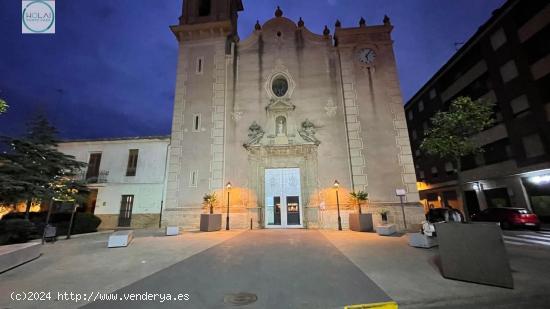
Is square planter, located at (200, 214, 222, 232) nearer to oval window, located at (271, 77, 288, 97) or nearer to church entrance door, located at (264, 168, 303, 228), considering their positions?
church entrance door, located at (264, 168, 303, 228)

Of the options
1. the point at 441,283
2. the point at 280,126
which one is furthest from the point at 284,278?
the point at 280,126

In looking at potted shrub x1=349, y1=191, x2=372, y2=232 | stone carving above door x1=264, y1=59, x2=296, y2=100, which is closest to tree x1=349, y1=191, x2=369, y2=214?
potted shrub x1=349, y1=191, x2=372, y2=232

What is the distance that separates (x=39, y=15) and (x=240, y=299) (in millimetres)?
14284

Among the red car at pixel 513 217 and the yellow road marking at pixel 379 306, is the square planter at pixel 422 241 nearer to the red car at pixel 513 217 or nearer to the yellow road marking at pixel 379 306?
the yellow road marking at pixel 379 306

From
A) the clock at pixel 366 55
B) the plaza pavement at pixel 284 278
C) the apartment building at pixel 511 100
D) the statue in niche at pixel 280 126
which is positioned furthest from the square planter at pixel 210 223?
the apartment building at pixel 511 100

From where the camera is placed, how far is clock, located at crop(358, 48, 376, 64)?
16.6 m

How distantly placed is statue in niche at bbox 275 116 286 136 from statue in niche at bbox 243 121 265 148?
3.52 ft

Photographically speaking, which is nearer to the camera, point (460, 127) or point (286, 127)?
point (460, 127)

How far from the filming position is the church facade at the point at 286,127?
14.5 metres

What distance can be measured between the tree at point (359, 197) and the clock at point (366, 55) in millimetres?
9880

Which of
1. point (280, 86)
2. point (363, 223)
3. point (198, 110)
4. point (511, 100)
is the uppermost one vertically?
point (280, 86)

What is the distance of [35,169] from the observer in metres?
12.3

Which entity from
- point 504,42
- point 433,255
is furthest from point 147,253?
point 504,42

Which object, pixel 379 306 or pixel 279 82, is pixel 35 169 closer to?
pixel 279 82
